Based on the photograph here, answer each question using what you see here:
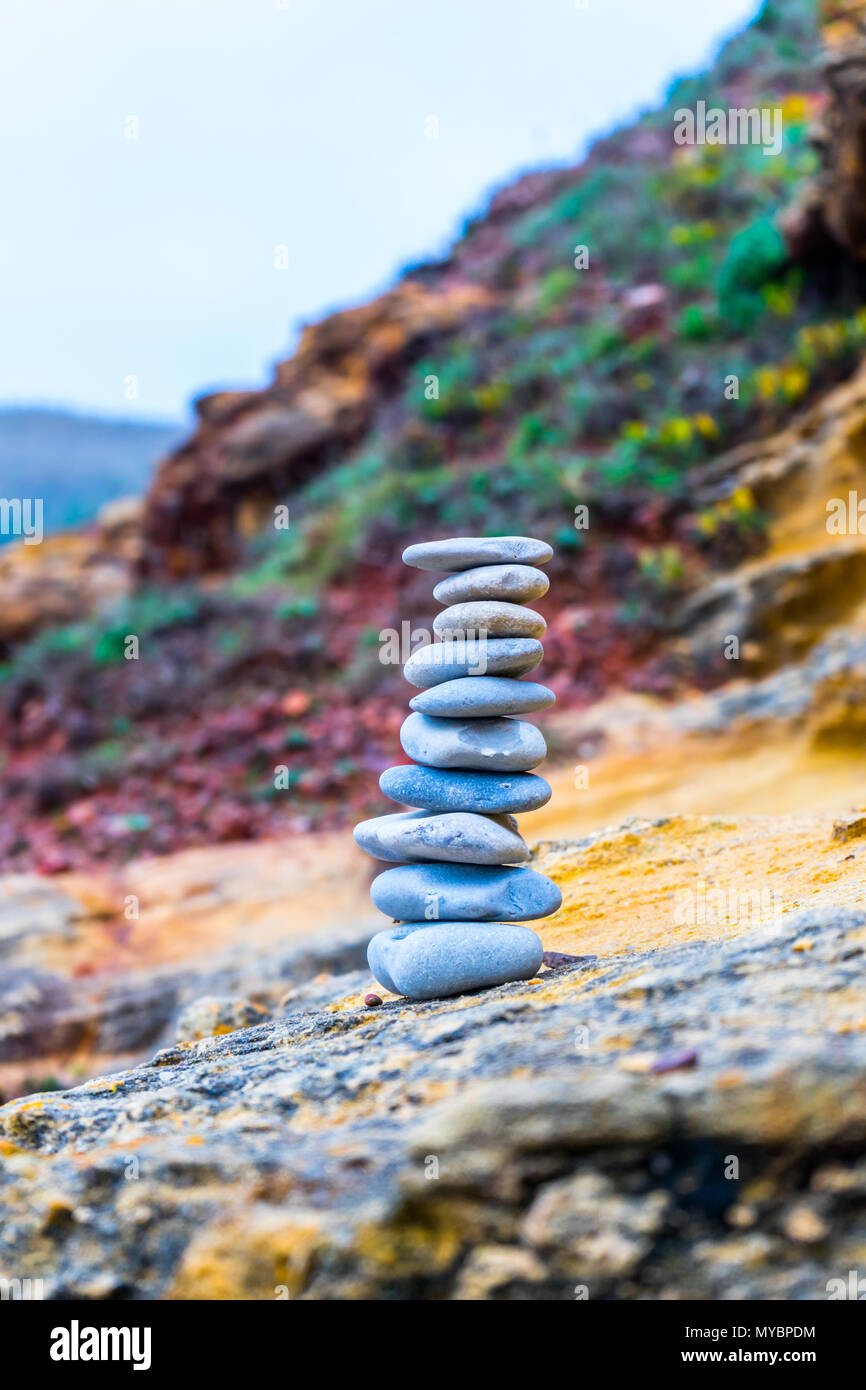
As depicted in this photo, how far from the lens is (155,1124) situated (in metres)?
2.61

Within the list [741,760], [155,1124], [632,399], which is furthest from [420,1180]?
[632,399]

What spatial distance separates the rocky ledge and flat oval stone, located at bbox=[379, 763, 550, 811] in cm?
87

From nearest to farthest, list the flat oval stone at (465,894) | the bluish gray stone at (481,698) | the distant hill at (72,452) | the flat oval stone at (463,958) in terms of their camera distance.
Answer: the flat oval stone at (463,958) < the flat oval stone at (465,894) < the bluish gray stone at (481,698) < the distant hill at (72,452)

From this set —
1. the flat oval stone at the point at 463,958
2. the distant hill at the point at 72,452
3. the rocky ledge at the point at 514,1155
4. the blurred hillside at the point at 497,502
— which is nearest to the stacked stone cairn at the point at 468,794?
the flat oval stone at the point at 463,958

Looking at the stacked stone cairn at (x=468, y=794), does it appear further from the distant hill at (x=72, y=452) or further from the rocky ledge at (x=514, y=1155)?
the distant hill at (x=72, y=452)

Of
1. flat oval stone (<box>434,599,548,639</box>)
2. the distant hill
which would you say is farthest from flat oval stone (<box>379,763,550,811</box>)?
the distant hill

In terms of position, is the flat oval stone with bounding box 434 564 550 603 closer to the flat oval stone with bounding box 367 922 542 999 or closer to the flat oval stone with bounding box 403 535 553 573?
the flat oval stone with bounding box 403 535 553 573

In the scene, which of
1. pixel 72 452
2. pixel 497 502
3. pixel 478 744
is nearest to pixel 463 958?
pixel 478 744

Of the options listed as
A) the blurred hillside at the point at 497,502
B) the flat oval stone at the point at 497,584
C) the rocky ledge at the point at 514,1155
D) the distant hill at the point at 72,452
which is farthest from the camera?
the distant hill at the point at 72,452

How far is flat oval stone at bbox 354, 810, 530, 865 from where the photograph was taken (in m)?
3.58

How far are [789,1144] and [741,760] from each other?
5.83 metres

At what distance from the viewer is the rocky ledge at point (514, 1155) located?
185cm

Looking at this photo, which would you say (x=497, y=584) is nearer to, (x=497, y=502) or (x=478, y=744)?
(x=478, y=744)

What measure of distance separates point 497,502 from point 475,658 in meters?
8.19
